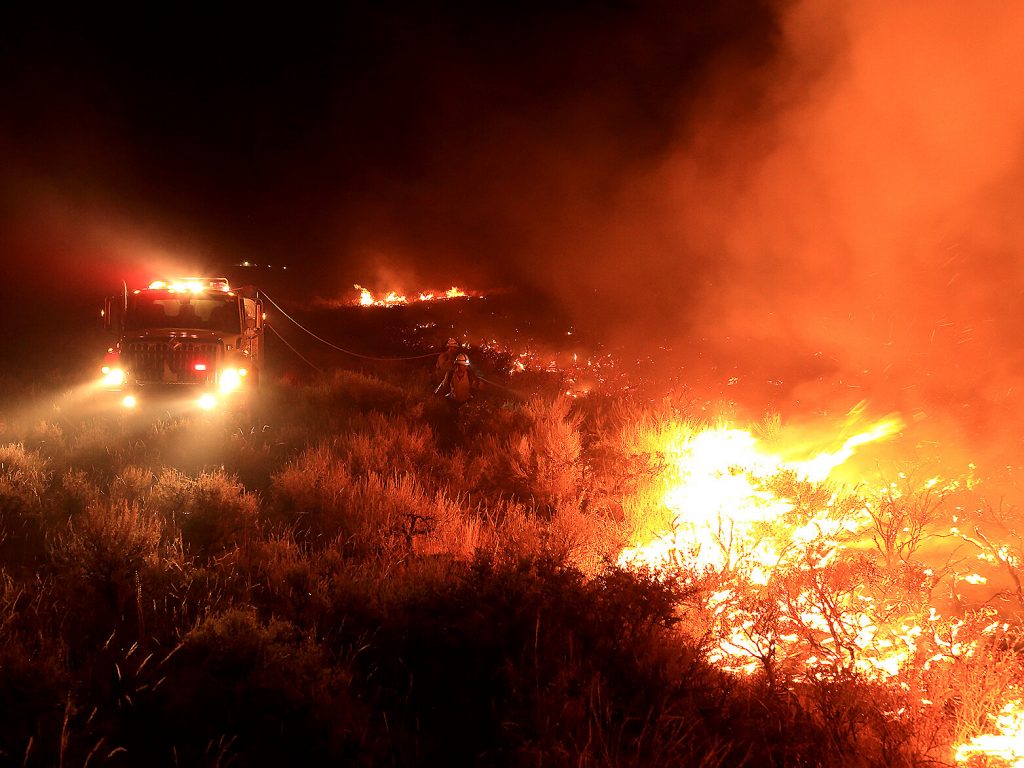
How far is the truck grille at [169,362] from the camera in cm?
977

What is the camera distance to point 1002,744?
297 centimetres

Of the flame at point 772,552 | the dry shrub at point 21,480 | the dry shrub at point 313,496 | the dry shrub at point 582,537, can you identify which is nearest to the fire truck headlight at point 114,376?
the dry shrub at point 21,480

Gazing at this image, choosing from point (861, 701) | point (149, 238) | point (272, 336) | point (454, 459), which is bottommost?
point (861, 701)

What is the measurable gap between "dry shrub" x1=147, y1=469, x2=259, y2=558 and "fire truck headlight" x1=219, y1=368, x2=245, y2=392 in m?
4.01

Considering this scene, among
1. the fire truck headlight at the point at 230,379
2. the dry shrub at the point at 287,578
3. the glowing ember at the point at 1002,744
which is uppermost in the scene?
the fire truck headlight at the point at 230,379

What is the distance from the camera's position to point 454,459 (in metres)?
7.53

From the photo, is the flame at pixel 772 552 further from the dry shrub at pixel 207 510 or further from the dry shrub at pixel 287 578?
the dry shrub at pixel 207 510

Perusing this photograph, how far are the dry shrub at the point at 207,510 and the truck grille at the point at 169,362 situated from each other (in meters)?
4.08

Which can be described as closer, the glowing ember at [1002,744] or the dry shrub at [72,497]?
the glowing ember at [1002,744]

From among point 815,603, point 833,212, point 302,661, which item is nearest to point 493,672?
point 302,661

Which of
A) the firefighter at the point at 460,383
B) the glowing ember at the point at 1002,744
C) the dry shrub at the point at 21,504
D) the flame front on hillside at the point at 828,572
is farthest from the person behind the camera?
the firefighter at the point at 460,383

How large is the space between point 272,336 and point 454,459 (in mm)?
13404

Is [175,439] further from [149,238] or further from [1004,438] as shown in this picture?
[149,238]

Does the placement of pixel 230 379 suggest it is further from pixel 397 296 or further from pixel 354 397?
pixel 397 296
